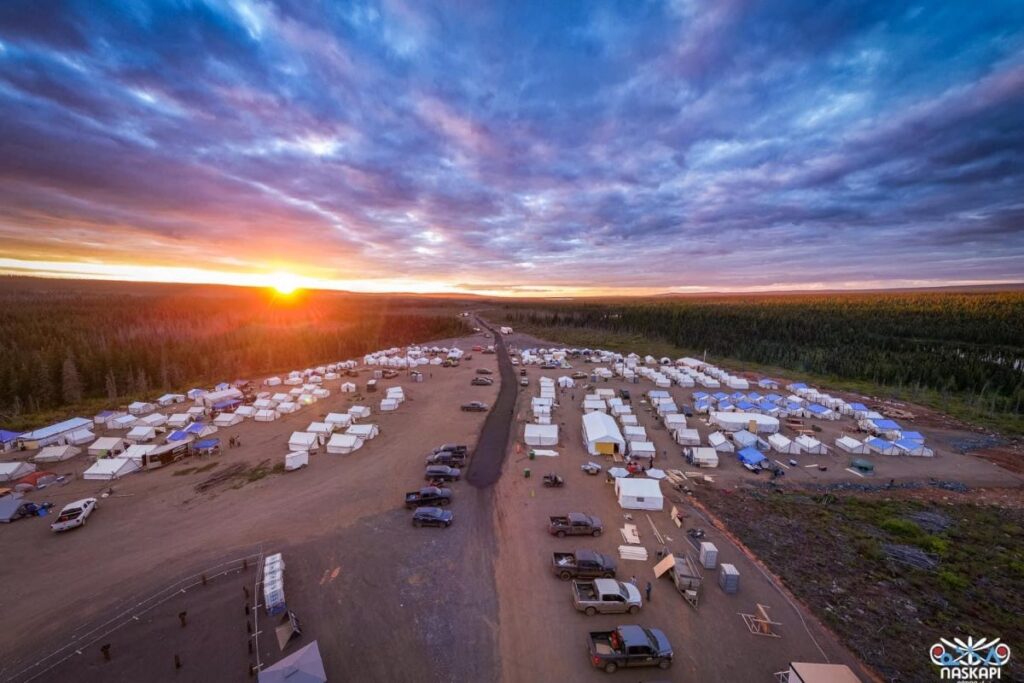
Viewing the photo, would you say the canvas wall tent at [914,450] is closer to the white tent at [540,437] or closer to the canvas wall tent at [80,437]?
the white tent at [540,437]

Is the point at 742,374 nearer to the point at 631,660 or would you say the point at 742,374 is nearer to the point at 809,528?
the point at 809,528

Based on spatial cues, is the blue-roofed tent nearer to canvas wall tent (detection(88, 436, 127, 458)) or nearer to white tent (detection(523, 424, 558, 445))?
white tent (detection(523, 424, 558, 445))

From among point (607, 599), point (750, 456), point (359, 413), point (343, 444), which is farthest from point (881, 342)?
point (343, 444)

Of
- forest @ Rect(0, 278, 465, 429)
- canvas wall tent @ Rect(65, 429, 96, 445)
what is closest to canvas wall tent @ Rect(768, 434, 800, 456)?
canvas wall tent @ Rect(65, 429, 96, 445)

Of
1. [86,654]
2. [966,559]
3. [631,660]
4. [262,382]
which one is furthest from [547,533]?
[262,382]

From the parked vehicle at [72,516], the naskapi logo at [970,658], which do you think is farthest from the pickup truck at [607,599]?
the parked vehicle at [72,516]
